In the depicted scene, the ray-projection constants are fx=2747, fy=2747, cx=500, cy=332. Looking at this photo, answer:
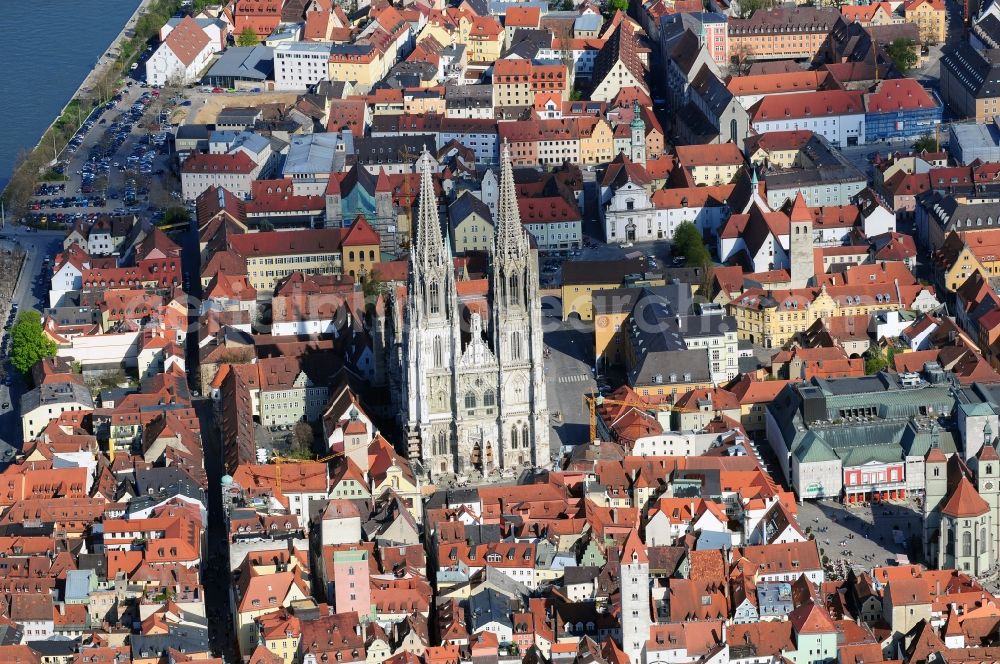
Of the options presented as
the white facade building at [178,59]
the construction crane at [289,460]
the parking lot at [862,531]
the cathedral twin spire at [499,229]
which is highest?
the white facade building at [178,59]

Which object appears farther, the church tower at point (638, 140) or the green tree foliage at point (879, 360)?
the church tower at point (638, 140)

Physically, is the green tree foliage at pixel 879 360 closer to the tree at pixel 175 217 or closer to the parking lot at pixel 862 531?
the parking lot at pixel 862 531

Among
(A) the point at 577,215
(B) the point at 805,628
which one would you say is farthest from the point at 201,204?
(B) the point at 805,628

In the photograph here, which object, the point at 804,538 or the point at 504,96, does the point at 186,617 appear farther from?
the point at 504,96

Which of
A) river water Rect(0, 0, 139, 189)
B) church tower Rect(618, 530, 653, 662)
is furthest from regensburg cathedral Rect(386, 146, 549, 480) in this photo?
river water Rect(0, 0, 139, 189)

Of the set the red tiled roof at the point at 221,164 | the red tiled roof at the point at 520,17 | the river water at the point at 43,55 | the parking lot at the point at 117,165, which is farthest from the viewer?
the red tiled roof at the point at 520,17

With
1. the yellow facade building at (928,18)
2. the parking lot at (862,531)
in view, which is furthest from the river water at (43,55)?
the parking lot at (862,531)

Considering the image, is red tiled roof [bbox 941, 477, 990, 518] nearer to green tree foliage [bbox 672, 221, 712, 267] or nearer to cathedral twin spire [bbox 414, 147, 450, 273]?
cathedral twin spire [bbox 414, 147, 450, 273]
